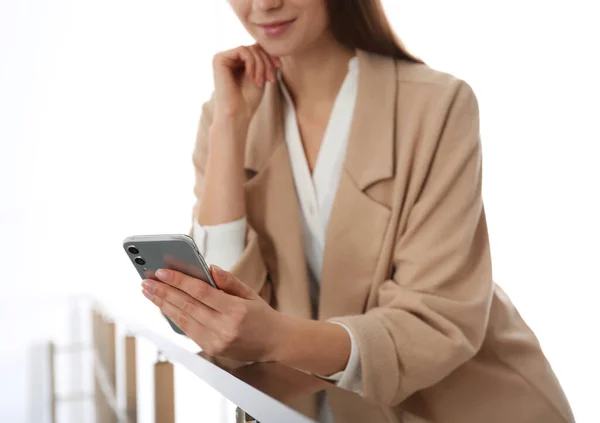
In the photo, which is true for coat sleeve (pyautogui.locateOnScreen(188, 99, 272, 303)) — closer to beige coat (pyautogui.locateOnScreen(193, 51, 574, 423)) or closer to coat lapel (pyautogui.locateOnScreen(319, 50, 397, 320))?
beige coat (pyautogui.locateOnScreen(193, 51, 574, 423))

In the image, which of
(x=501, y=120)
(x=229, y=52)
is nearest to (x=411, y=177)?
(x=229, y=52)

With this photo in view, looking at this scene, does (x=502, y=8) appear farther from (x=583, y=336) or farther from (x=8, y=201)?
(x=8, y=201)

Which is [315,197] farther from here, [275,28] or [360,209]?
[275,28]

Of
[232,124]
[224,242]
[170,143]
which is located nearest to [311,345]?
[224,242]

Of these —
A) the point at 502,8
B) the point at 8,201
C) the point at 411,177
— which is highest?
the point at 502,8

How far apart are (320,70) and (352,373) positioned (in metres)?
0.54

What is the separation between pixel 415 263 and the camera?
0.98 metres

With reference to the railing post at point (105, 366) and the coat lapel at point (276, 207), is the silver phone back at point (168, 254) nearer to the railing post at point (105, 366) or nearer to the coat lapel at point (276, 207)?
the coat lapel at point (276, 207)

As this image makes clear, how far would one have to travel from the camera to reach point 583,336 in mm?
3207

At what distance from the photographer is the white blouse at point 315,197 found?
3.69 ft

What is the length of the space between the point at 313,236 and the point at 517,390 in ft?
1.29

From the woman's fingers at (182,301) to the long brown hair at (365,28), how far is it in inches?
21.6

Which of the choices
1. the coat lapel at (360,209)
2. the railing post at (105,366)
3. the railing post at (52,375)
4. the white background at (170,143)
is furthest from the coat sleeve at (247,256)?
the railing post at (52,375)

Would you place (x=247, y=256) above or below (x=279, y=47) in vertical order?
below
